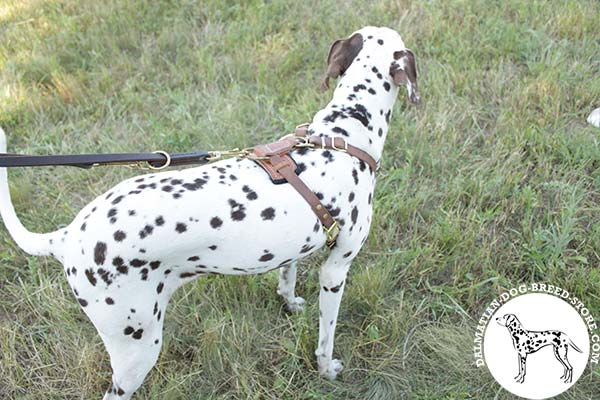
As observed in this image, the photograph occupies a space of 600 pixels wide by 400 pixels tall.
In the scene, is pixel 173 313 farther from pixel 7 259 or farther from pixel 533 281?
pixel 533 281

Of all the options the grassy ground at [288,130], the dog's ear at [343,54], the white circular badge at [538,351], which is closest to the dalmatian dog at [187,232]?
the dog's ear at [343,54]

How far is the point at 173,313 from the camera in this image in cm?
331

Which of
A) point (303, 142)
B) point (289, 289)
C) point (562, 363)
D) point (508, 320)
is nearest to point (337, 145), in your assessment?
point (303, 142)

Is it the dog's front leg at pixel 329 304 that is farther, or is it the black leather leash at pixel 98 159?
the dog's front leg at pixel 329 304

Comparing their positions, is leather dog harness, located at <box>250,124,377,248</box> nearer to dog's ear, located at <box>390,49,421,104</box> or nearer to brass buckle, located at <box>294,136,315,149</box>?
brass buckle, located at <box>294,136,315,149</box>

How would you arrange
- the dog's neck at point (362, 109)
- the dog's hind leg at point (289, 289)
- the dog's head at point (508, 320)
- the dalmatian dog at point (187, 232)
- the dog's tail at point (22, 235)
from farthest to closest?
the dog's hind leg at point (289, 289), the dog's head at point (508, 320), the dog's neck at point (362, 109), the dog's tail at point (22, 235), the dalmatian dog at point (187, 232)

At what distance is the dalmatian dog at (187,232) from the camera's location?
2.24 meters

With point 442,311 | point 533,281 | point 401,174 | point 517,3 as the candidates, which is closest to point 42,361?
point 442,311

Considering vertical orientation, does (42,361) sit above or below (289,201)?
below

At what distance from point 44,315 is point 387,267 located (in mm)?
2150

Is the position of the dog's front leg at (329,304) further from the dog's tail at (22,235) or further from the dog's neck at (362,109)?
the dog's tail at (22,235)

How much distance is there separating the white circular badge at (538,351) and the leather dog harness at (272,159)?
45.7 inches

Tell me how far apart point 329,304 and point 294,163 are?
32.4 inches

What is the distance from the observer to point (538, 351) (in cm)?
292
